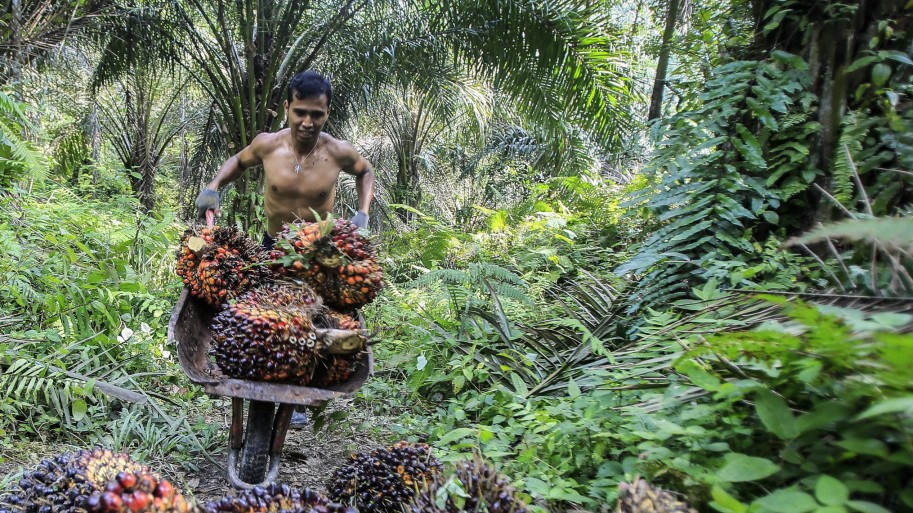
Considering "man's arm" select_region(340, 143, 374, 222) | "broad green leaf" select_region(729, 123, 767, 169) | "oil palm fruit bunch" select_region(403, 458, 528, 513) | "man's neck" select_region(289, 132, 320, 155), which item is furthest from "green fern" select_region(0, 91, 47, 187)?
"broad green leaf" select_region(729, 123, 767, 169)

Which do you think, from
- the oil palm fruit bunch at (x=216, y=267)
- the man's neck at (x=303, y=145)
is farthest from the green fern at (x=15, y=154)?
the oil palm fruit bunch at (x=216, y=267)

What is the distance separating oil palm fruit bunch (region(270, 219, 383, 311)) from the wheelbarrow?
17 cm

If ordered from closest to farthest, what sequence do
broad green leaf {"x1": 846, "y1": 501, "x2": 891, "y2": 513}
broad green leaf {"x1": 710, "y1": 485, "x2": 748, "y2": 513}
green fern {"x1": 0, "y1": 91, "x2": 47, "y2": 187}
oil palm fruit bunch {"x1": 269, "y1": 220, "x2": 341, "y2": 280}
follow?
broad green leaf {"x1": 846, "y1": 501, "x2": 891, "y2": 513} < broad green leaf {"x1": 710, "y1": 485, "x2": 748, "y2": 513} < oil palm fruit bunch {"x1": 269, "y1": 220, "x2": 341, "y2": 280} < green fern {"x1": 0, "y1": 91, "x2": 47, "y2": 187}

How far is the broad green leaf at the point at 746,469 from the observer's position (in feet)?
3.36

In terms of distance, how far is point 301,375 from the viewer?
199 cm

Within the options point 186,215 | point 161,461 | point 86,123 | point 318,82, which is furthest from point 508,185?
point 161,461

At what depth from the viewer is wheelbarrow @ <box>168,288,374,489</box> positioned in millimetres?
1860

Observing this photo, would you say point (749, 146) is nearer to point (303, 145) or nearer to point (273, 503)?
point (303, 145)

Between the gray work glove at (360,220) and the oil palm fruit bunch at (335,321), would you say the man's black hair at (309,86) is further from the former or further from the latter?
the oil palm fruit bunch at (335,321)

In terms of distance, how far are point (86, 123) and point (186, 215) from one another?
2168 millimetres

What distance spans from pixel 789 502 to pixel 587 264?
4.40 metres

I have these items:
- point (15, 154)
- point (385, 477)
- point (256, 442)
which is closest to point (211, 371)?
point (256, 442)

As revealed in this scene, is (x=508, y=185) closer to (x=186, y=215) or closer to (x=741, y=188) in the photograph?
(x=186, y=215)

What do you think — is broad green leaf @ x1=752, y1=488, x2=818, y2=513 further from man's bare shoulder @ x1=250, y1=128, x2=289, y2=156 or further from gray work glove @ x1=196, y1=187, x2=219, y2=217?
man's bare shoulder @ x1=250, y1=128, x2=289, y2=156
